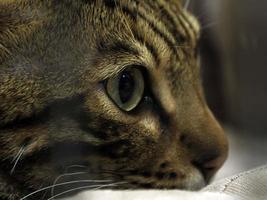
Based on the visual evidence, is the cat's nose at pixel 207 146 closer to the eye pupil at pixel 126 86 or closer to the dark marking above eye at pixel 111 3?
the eye pupil at pixel 126 86

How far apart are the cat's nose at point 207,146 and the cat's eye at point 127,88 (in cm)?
9

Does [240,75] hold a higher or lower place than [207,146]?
higher

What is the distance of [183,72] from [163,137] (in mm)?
122

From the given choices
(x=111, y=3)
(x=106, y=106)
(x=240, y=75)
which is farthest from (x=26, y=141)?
(x=240, y=75)

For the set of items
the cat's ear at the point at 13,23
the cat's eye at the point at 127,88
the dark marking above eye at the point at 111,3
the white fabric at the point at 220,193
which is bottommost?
the white fabric at the point at 220,193

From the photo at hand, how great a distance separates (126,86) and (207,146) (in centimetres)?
16

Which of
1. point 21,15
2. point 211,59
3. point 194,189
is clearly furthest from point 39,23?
point 211,59

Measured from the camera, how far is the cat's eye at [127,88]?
73cm

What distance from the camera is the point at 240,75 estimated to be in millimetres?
1173

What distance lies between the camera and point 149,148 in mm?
762

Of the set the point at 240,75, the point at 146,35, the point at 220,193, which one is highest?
the point at 240,75

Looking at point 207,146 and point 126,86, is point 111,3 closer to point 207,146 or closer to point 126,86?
point 126,86

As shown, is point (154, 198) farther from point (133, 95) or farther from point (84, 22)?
point (84, 22)

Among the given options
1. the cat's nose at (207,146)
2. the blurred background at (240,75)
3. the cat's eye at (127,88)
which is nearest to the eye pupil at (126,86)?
the cat's eye at (127,88)
